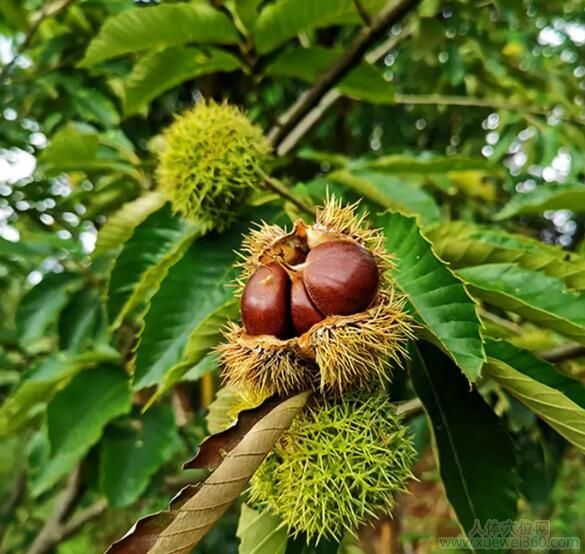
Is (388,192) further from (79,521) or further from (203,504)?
(79,521)

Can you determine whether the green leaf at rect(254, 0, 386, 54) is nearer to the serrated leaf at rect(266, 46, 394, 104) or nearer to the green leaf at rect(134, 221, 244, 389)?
the serrated leaf at rect(266, 46, 394, 104)

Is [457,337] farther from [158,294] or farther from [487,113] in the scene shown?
[487,113]

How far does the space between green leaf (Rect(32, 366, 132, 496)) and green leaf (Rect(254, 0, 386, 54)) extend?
0.71 metres

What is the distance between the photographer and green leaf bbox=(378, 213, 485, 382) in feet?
2.27

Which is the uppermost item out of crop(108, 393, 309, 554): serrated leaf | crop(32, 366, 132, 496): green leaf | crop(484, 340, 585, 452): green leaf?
crop(484, 340, 585, 452): green leaf

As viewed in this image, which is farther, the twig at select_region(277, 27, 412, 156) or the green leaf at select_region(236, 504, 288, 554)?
the twig at select_region(277, 27, 412, 156)

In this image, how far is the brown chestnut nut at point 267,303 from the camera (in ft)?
2.35

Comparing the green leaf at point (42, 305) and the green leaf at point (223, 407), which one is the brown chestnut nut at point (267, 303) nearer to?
the green leaf at point (223, 407)

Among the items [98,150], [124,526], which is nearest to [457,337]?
[98,150]

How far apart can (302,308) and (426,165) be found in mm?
620

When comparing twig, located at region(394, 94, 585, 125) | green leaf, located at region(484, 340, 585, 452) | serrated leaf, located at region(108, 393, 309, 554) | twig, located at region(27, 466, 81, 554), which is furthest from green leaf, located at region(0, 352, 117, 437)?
twig, located at region(394, 94, 585, 125)

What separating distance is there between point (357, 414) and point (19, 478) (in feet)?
7.74

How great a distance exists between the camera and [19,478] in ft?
8.82

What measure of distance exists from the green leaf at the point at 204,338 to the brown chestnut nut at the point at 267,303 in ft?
0.33
